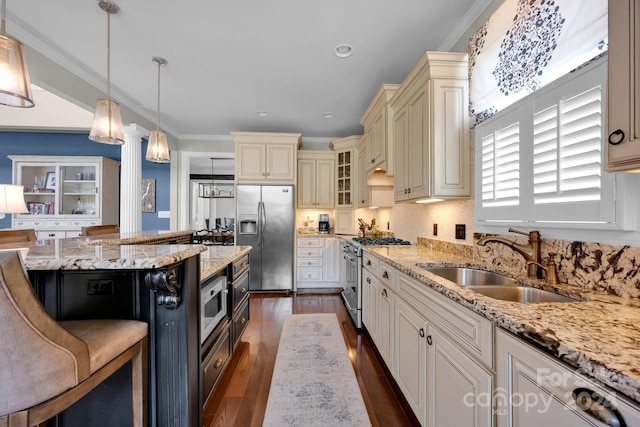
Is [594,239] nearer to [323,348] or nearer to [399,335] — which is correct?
[399,335]

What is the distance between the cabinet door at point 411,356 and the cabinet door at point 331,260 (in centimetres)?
250

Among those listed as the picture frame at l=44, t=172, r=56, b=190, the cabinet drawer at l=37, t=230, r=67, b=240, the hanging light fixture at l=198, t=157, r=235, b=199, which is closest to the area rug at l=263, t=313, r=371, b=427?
the cabinet drawer at l=37, t=230, r=67, b=240

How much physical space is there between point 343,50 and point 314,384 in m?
2.74

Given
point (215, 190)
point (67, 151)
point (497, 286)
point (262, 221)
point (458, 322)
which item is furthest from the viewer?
point (215, 190)

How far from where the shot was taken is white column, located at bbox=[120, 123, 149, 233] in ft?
11.7

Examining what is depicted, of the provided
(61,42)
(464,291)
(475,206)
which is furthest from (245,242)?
(464,291)

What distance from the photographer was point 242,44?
7.54ft

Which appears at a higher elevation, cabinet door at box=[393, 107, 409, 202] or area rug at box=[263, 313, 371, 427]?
cabinet door at box=[393, 107, 409, 202]

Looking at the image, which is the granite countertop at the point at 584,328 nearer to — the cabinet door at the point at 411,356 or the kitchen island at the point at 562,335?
the kitchen island at the point at 562,335

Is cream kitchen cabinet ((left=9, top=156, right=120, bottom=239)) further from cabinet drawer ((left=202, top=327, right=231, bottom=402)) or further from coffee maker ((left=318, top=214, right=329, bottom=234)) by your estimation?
cabinet drawer ((left=202, top=327, right=231, bottom=402))

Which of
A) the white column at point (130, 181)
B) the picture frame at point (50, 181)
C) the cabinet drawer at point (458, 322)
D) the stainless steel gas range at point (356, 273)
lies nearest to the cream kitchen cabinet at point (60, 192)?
the picture frame at point (50, 181)

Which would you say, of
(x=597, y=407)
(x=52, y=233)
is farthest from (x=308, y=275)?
(x=52, y=233)

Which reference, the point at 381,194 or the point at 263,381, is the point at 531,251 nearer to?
the point at 263,381

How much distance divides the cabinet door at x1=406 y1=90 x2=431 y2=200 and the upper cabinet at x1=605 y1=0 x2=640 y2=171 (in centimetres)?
114
